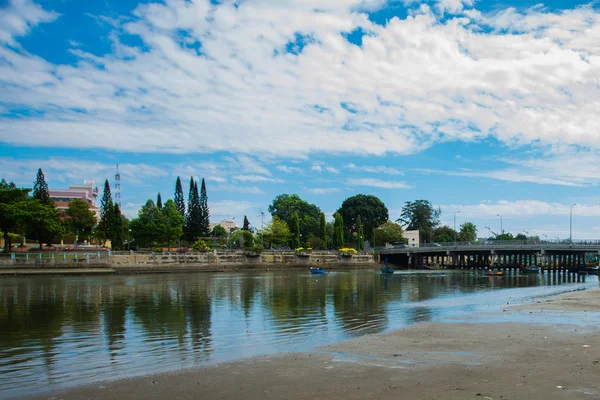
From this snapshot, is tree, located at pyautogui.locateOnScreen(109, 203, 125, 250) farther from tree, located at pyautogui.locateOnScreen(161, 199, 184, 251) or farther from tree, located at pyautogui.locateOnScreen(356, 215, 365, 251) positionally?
tree, located at pyautogui.locateOnScreen(356, 215, 365, 251)

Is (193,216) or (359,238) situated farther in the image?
(359,238)

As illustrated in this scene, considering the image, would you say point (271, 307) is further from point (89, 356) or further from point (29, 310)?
point (89, 356)

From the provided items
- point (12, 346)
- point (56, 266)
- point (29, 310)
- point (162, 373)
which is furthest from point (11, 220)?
point (162, 373)

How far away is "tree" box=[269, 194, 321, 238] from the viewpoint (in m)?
153

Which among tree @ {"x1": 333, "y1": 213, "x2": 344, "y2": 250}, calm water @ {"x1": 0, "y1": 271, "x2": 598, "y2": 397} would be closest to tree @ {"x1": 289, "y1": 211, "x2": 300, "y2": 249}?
tree @ {"x1": 333, "y1": 213, "x2": 344, "y2": 250}

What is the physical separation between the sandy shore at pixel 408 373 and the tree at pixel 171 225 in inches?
3610

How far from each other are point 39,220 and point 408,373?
8006 centimetres

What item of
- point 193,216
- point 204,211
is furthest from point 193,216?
point 204,211

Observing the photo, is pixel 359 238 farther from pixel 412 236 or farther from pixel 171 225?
pixel 171 225

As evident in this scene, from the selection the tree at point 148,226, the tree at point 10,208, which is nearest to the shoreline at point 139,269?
the tree at point 10,208

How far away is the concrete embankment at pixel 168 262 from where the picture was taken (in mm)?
70750

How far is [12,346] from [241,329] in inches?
319

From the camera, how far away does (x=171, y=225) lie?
107m

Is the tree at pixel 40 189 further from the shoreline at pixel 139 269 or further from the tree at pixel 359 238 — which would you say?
the tree at pixel 359 238
